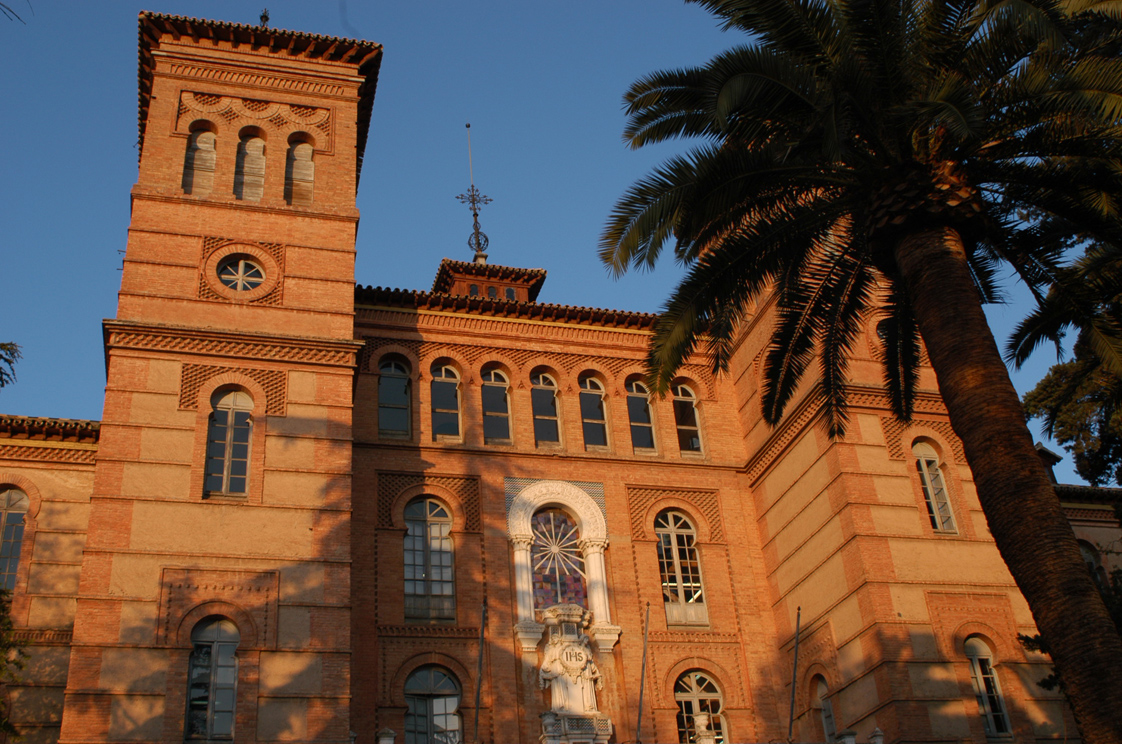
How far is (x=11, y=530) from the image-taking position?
19391 millimetres

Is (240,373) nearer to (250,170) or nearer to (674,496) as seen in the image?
(250,170)

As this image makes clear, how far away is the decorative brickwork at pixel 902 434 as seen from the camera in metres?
20.4

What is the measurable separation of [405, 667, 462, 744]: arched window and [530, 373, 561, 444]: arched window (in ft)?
16.3

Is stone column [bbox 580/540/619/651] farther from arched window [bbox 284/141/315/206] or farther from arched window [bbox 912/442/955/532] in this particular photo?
arched window [bbox 284/141/315/206]

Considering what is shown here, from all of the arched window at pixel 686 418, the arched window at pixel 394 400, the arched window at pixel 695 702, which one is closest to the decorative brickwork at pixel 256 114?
the arched window at pixel 394 400

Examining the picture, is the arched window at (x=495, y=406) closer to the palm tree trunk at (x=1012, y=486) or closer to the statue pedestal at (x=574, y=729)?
the statue pedestal at (x=574, y=729)

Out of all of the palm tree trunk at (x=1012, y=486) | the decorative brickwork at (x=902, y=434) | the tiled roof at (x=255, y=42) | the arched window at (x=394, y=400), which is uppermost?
the tiled roof at (x=255, y=42)

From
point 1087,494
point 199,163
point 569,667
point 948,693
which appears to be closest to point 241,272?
point 199,163

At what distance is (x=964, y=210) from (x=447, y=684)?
11173mm

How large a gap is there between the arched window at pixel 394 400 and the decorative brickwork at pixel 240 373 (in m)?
2.89

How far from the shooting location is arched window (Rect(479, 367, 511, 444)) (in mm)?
21797

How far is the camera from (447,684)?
61.6ft

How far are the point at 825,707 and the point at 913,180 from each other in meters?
10.8

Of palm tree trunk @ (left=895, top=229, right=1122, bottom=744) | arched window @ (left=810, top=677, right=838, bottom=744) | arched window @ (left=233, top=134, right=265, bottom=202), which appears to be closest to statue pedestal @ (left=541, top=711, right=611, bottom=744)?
arched window @ (left=810, top=677, right=838, bottom=744)
